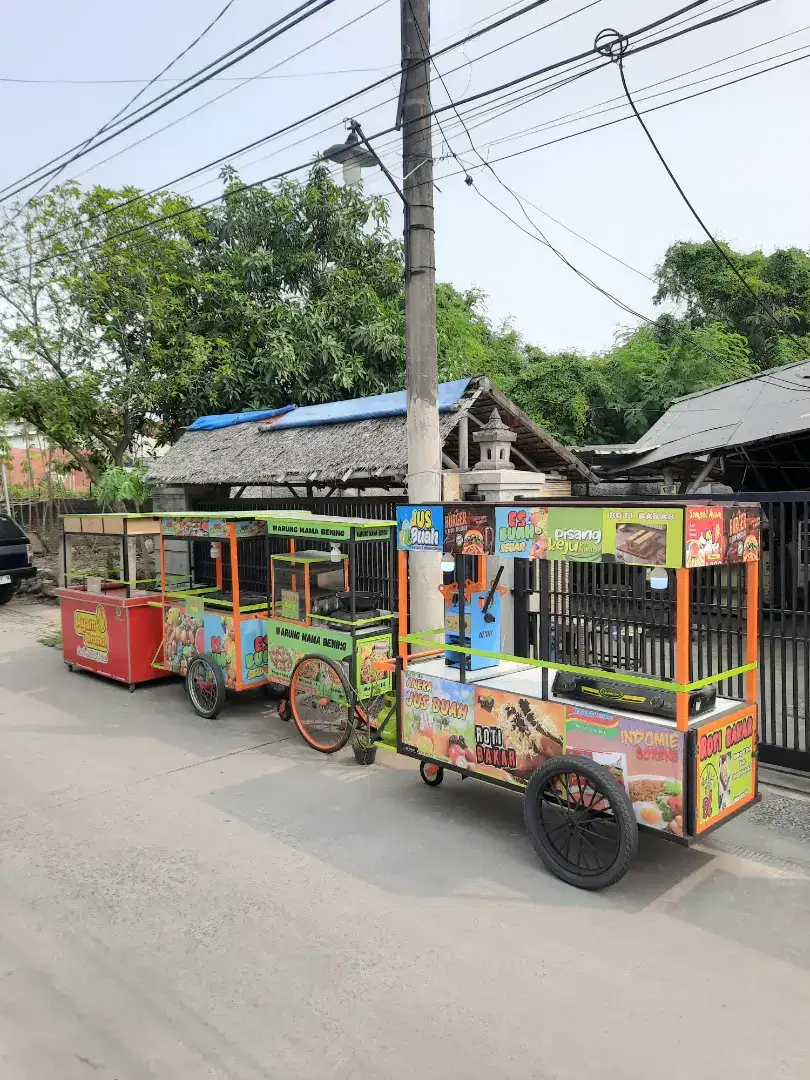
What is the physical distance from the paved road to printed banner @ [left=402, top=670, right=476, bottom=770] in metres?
0.52

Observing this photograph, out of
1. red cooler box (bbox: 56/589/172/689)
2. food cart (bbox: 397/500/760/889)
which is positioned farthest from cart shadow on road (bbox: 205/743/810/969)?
red cooler box (bbox: 56/589/172/689)

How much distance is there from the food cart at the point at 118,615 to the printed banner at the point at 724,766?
7085mm

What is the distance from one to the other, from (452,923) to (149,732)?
4810 millimetres

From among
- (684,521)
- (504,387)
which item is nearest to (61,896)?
(684,521)

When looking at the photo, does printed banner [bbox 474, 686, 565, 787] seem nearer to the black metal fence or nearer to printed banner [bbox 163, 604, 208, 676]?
the black metal fence

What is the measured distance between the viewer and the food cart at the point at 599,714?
180 inches

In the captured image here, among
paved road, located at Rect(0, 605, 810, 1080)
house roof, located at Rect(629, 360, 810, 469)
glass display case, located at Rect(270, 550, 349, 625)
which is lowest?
paved road, located at Rect(0, 605, 810, 1080)

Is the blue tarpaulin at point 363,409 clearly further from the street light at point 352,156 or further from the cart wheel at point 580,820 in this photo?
the cart wheel at point 580,820

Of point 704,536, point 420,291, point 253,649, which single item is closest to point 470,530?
point 704,536

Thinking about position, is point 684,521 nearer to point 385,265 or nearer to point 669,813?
point 669,813

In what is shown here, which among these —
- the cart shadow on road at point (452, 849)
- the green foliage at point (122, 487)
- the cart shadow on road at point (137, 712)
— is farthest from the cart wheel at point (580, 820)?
the green foliage at point (122, 487)

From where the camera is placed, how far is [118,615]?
9844 millimetres

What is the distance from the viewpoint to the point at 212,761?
7.39 m

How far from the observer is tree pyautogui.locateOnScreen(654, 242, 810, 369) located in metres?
28.0
